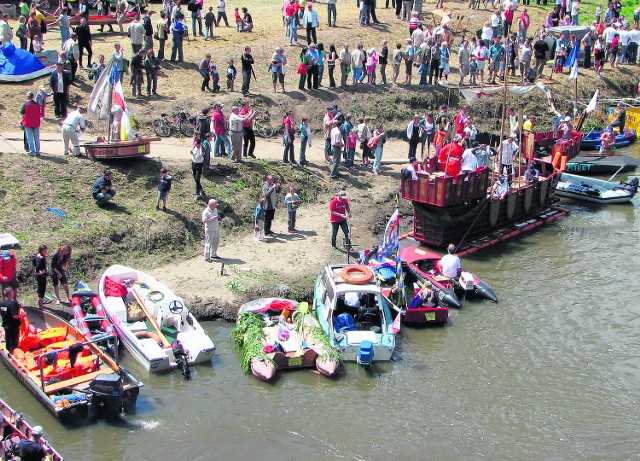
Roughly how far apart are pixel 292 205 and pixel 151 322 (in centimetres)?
660

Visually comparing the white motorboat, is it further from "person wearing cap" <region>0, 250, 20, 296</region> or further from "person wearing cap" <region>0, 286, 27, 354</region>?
"person wearing cap" <region>0, 286, 27, 354</region>

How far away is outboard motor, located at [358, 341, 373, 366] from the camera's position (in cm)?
1803

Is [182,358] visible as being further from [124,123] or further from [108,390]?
[124,123]

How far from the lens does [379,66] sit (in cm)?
3756

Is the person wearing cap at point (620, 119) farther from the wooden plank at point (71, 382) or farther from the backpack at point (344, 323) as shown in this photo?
the wooden plank at point (71, 382)

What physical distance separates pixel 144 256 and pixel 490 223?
36.0 ft

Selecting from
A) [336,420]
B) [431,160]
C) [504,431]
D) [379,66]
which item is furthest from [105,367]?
[379,66]

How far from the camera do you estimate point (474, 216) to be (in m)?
25.5

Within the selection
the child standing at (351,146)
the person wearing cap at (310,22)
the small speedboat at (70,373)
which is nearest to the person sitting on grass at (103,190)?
the small speedboat at (70,373)

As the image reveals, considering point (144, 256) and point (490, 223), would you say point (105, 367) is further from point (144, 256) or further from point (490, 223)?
point (490, 223)

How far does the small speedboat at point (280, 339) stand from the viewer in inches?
698

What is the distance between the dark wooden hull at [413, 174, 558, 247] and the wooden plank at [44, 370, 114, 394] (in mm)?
11533

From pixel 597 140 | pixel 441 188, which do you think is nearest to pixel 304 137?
pixel 441 188

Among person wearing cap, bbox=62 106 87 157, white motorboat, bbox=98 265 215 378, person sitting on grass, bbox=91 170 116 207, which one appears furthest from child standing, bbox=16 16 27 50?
white motorboat, bbox=98 265 215 378
